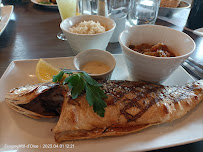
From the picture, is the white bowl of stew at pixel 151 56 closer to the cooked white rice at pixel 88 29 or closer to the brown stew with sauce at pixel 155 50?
the brown stew with sauce at pixel 155 50

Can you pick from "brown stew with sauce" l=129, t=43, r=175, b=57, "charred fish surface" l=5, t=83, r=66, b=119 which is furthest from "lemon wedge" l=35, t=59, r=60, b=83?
"brown stew with sauce" l=129, t=43, r=175, b=57

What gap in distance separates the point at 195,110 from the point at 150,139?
54cm

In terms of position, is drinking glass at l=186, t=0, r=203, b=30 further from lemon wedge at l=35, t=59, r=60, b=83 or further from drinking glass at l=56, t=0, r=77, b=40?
lemon wedge at l=35, t=59, r=60, b=83

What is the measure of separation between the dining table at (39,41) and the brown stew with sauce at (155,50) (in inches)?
22.3

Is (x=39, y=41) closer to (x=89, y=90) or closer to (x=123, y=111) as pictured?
(x=89, y=90)

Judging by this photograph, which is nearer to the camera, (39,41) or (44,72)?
(44,72)

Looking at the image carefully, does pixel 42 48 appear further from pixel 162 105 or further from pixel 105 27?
pixel 162 105

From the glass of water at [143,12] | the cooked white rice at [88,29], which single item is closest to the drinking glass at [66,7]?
the cooked white rice at [88,29]

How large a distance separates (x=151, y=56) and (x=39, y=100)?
98 cm

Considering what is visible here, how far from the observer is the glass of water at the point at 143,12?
2898 millimetres

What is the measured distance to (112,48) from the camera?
2.41 meters

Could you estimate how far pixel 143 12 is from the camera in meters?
3.04

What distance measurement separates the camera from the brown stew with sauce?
1412 millimetres

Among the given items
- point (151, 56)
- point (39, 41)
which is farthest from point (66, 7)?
point (151, 56)
